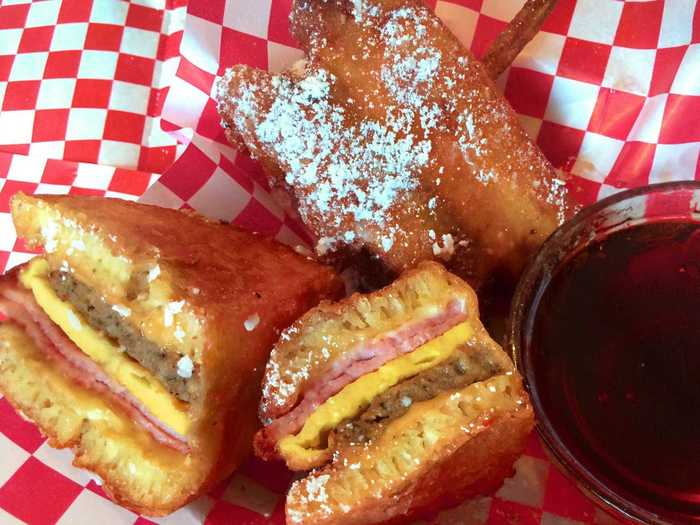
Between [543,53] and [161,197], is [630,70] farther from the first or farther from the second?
[161,197]

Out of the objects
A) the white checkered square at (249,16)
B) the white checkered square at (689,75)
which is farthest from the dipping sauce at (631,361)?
the white checkered square at (249,16)

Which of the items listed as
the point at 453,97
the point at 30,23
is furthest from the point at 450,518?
the point at 30,23

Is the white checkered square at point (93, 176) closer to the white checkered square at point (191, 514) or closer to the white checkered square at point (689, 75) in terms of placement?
the white checkered square at point (191, 514)

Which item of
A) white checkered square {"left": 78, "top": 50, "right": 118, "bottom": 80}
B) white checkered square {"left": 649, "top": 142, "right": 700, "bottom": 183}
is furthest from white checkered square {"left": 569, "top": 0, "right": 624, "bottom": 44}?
white checkered square {"left": 78, "top": 50, "right": 118, "bottom": 80}

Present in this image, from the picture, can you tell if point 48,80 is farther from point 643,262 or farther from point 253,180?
point 643,262

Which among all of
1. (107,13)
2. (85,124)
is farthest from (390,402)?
(107,13)

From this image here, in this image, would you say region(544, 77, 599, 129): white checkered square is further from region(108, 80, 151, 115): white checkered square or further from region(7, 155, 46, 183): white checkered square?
region(7, 155, 46, 183): white checkered square
